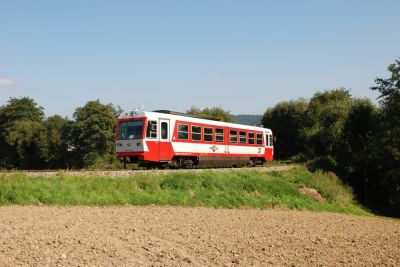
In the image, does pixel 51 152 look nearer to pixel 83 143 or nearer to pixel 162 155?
pixel 83 143

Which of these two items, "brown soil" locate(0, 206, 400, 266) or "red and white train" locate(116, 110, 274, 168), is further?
"red and white train" locate(116, 110, 274, 168)

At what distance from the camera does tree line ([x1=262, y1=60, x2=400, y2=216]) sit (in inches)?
1183

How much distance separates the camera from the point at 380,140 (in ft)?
104

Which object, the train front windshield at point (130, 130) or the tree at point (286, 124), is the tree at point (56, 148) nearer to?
the tree at point (286, 124)

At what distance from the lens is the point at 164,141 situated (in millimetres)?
→ 22719

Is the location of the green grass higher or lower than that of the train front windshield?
lower

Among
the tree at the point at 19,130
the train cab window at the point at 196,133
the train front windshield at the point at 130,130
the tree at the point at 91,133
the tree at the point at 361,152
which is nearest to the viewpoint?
the train front windshield at the point at 130,130

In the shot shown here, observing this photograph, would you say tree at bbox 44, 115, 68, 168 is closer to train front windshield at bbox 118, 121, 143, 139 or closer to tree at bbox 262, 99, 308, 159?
tree at bbox 262, 99, 308, 159

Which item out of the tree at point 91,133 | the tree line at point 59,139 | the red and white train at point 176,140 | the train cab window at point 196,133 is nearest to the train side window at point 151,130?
the red and white train at point 176,140

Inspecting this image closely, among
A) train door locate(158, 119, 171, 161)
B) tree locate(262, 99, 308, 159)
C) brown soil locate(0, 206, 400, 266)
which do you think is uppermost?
tree locate(262, 99, 308, 159)

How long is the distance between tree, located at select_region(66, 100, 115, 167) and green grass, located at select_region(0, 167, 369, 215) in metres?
33.0

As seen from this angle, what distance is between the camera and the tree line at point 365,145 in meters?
30.1

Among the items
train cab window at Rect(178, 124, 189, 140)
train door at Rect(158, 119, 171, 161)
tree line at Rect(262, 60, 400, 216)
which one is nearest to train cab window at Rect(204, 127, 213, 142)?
train cab window at Rect(178, 124, 189, 140)

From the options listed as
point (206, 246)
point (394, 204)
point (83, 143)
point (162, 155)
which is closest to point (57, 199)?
point (206, 246)
